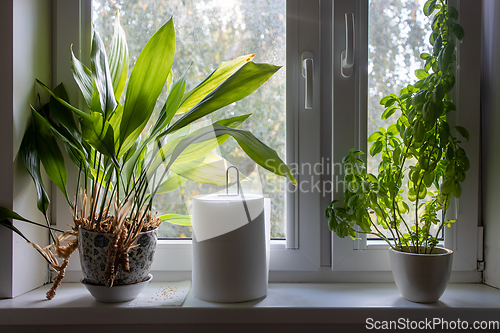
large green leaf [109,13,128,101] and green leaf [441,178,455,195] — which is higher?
large green leaf [109,13,128,101]

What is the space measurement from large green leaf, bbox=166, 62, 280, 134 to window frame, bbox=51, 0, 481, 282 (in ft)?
0.86

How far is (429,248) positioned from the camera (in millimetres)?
769

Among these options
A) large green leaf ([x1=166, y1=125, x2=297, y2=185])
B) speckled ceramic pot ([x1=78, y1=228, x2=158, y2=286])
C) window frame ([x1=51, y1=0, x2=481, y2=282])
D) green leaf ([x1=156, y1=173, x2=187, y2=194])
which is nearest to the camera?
large green leaf ([x1=166, y1=125, x2=297, y2=185])

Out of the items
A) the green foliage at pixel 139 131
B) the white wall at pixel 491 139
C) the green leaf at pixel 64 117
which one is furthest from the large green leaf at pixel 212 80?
the white wall at pixel 491 139

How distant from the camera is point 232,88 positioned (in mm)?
627

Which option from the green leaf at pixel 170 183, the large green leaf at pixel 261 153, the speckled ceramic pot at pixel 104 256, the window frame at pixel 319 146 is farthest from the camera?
the window frame at pixel 319 146

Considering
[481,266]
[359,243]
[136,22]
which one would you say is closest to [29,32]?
[136,22]

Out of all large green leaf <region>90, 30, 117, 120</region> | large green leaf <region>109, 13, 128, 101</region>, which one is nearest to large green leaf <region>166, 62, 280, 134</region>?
large green leaf <region>90, 30, 117, 120</region>

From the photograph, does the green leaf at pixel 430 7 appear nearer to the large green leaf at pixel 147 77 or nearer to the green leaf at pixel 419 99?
the green leaf at pixel 419 99

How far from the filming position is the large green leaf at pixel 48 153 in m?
0.74

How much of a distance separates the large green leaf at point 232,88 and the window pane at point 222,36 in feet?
0.82

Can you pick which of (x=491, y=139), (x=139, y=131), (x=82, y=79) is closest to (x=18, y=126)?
(x=82, y=79)

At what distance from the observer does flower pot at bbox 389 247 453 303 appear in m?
0.70

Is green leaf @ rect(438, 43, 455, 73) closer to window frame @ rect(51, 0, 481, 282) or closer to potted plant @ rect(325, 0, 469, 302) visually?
potted plant @ rect(325, 0, 469, 302)
